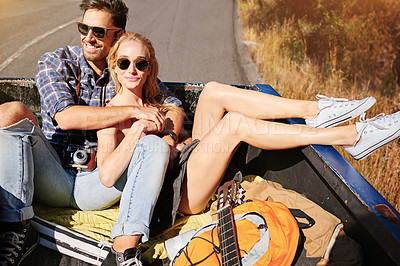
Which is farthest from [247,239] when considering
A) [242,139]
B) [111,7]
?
[111,7]

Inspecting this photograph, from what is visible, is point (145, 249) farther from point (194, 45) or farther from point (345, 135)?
point (194, 45)

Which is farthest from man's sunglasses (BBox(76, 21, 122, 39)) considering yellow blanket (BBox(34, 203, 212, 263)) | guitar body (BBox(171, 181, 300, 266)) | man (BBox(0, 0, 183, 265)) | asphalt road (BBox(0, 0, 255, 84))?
asphalt road (BBox(0, 0, 255, 84))

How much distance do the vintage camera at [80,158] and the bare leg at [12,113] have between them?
40cm

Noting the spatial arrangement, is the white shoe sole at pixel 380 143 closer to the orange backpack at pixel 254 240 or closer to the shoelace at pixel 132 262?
the orange backpack at pixel 254 240

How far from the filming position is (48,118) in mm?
2625

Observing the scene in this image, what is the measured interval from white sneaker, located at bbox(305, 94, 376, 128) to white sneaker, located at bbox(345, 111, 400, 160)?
19cm

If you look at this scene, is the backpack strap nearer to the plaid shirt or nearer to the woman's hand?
the woman's hand

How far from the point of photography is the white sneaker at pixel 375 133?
226 cm

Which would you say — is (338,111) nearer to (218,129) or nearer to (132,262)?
(218,129)

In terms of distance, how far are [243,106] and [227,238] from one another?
1143mm

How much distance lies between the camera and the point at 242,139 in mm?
2311

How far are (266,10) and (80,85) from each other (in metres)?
8.17

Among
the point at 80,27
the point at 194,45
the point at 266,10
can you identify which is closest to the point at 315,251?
the point at 80,27

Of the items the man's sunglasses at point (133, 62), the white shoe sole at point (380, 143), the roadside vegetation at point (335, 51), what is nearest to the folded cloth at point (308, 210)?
the white shoe sole at point (380, 143)
